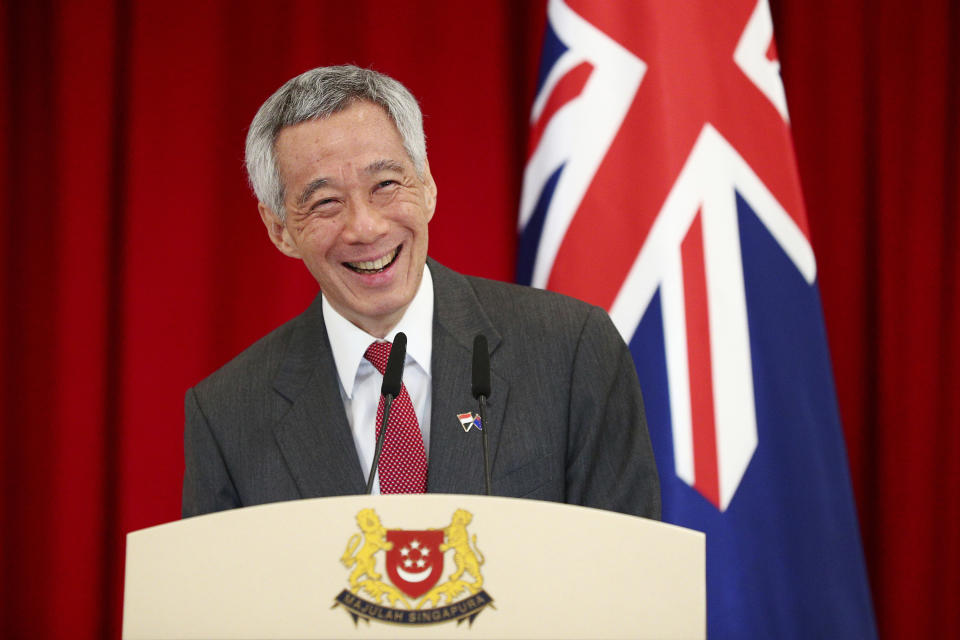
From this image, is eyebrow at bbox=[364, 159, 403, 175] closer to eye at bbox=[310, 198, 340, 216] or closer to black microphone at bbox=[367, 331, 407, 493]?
eye at bbox=[310, 198, 340, 216]

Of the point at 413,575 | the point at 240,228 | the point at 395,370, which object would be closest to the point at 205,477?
the point at 395,370

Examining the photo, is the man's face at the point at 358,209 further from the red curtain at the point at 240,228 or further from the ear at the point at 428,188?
the red curtain at the point at 240,228

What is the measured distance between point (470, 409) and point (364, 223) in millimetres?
310

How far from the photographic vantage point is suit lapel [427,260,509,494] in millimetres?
1300

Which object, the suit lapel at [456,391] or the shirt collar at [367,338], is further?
the shirt collar at [367,338]

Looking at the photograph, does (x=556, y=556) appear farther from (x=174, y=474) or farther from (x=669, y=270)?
(x=174, y=474)

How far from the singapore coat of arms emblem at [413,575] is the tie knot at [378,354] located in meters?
0.63

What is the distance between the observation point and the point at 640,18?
1.98m

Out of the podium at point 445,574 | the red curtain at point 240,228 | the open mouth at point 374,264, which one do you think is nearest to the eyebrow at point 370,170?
the open mouth at point 374,264

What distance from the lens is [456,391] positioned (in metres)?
1.37

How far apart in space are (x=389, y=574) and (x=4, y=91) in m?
2.37

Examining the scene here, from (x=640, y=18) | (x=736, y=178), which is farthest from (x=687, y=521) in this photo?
(x=640, y=18)

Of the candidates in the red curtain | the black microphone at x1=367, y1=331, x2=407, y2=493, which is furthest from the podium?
the red curtain

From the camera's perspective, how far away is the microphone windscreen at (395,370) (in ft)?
3.50
